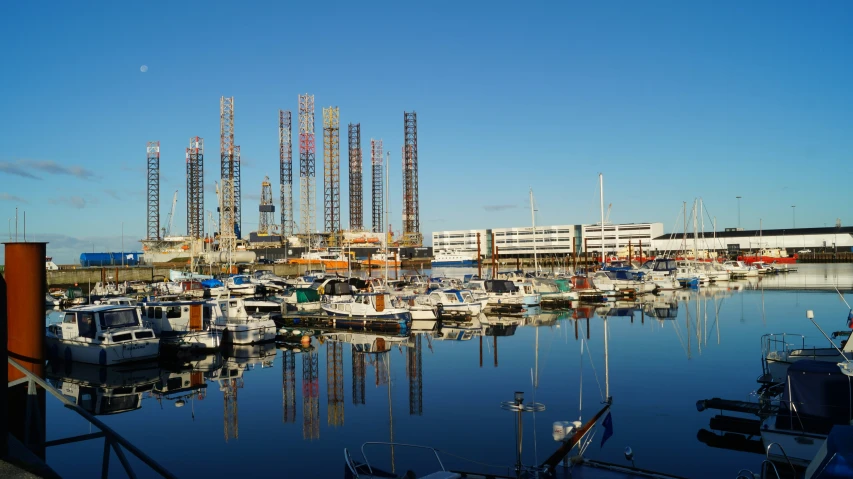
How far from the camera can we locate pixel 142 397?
18906mm

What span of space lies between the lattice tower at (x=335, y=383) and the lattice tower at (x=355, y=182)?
89705 mm

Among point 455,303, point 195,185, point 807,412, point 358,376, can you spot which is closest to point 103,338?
point 358,376

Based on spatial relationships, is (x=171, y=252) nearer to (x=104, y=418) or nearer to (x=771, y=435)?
(x=104, y=418)

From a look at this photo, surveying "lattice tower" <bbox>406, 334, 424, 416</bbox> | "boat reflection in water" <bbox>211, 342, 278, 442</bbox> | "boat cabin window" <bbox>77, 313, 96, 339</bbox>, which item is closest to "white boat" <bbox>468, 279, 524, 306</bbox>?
"lattice tower" <bbox>406, 334, 424, 416</bbox>

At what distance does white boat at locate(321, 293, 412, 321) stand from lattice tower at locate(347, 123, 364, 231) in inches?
3237

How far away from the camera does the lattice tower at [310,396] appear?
1535cm

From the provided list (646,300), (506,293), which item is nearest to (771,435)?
(506,293)

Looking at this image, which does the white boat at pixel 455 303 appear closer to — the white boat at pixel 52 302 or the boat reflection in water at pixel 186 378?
the boat reflection in water at pixel 186 378

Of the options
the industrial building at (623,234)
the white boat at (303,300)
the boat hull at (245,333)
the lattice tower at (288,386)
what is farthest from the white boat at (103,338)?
the industrial building at (623,234)

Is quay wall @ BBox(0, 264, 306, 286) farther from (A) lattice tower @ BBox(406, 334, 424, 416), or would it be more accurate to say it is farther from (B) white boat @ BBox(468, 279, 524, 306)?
(A) lattice tower @ BBox(406, 334, 424, 416)

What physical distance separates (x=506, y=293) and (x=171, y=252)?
275 feet

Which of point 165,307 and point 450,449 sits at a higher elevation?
point 165,307

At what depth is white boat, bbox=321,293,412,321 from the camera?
1298 inches

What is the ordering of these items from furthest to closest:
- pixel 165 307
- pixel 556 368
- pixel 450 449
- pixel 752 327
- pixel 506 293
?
pixel 506 293 → pixel 752 327 → pixel 165 307 → pixel 556 368 → pixel 450 449
